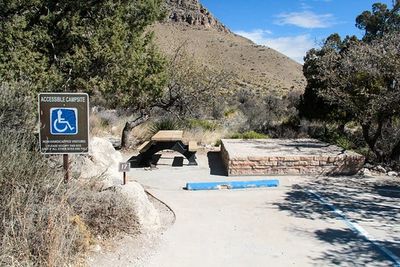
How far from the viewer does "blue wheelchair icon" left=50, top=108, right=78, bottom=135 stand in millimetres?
6242

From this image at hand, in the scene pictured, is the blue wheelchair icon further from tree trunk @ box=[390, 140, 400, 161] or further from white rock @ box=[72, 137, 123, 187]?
tree trunk @ box=[390, 140, 400, 161]

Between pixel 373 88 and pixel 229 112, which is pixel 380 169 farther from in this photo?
pixel 229 112

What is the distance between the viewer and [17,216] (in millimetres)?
4465

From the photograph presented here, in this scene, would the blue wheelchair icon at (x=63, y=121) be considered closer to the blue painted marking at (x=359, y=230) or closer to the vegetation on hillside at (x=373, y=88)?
the blue painted marking at (x=359, y=230)

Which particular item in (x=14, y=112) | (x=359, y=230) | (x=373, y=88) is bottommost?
(x=359, y=230)

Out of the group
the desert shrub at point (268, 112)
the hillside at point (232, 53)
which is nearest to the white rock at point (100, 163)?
the desert shrub at point (268, 112)

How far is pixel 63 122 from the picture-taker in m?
6.27

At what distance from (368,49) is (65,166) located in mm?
8300

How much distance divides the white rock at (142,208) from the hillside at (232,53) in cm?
4257

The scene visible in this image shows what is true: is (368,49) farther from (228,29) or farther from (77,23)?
(228,29)

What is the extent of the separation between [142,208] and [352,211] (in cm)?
360

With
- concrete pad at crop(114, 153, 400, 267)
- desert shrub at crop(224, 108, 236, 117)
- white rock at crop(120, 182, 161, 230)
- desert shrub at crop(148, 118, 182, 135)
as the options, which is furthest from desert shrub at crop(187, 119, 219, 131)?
white rock at crop(120, 182, 161, 230)

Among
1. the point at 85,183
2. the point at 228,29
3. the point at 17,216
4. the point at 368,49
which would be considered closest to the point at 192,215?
the point at 85,183

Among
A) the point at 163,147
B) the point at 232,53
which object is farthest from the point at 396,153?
the point at 232,53
